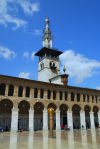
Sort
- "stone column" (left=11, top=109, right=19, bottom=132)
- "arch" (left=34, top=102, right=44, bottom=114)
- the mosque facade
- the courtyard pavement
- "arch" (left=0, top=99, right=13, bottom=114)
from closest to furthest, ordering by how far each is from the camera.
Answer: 1. the courtyard pavement
2. "stone column" (left=11, top=109, right=19, bottom=132)
3. the mosque facade
4. "arch" (left=0, top=99, right=13, bottom=114)
5. "arch" (left=34, top=102, right=44, bottom=114)

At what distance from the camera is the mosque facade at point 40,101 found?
1168 inches

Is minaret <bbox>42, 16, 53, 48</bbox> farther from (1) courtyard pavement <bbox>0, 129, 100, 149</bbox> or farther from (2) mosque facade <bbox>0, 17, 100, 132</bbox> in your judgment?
(1) courtyard pavement <bbox>0, 129, 100, 149</bbox>

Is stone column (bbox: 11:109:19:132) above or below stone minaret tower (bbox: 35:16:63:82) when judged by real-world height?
below

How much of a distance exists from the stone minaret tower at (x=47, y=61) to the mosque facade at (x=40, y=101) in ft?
1.10

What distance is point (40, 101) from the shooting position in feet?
106

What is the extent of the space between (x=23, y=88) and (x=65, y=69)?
60.2 feet

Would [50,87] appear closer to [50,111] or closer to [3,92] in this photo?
[3,92]

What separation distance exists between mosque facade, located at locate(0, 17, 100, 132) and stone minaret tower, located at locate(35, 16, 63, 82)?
33 centimetres

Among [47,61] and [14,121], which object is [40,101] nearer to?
[14,121]

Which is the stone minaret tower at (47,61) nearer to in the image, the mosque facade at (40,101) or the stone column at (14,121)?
the mosque facade at (40,101)

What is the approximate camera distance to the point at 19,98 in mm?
29812

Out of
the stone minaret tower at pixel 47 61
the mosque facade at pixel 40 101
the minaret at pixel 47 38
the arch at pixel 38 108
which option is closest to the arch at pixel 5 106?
the mosque facade at pixel 40 101

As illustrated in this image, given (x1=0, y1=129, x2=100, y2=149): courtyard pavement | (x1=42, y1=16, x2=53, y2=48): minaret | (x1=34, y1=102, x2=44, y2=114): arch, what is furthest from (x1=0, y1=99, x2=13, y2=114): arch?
(x1=42, y1=16, x2=53, y2=48): minaret

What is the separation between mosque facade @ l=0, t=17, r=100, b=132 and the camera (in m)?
29.7
